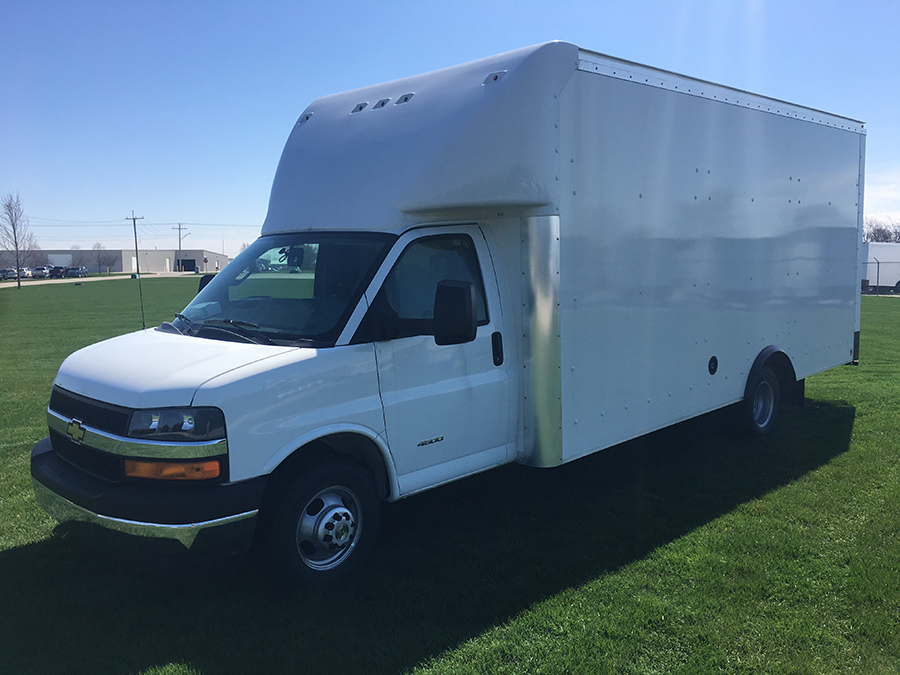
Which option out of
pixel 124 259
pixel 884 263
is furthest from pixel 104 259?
pixel 884 263

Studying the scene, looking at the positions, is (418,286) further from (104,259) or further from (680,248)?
(104,259)

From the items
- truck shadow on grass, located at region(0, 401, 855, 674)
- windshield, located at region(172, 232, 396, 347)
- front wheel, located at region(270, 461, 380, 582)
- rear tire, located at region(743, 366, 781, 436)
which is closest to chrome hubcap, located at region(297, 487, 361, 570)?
front wheel, located at region(270, 461, 380, 582)

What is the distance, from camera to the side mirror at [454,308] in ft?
14.2

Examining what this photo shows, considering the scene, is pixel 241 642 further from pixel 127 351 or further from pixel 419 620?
pixel 127 351

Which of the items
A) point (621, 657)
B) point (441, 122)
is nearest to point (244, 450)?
point (621, 657)

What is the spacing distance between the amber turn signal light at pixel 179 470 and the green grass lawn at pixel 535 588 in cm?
44

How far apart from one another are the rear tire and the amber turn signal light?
5583mm

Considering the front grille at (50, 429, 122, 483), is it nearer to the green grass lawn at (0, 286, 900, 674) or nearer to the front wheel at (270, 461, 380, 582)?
the green grass lawn at (0, 286, 900, 674)

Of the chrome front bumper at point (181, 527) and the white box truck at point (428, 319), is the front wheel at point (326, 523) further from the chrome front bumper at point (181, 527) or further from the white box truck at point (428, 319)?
the chrome front bumper at point (181, 527)

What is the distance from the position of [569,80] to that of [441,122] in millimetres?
958

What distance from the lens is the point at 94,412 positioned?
4.17 metres

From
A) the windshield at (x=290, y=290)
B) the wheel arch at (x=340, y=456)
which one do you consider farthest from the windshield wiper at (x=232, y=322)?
the wheel arch at (x=340, y=456)

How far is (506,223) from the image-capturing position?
5.21 metres

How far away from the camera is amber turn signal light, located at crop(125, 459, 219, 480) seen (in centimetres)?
382
